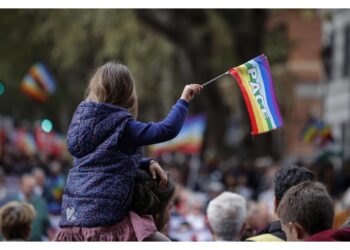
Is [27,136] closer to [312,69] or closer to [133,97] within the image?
[133,97]

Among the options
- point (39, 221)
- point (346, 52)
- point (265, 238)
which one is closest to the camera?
point (265, 238)

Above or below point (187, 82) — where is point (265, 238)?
below

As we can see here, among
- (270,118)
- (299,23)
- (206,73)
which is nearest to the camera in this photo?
(270,118)

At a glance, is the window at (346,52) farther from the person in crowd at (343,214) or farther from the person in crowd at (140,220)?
the person in crowd at (140,220)

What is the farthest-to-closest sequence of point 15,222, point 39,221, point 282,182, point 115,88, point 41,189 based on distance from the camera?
1. point 41,189
2. point 39,221
3. point 15,222
4. point 282,182
5. point 115,88

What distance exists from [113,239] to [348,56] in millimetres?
35113

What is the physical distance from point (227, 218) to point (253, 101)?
106 cm

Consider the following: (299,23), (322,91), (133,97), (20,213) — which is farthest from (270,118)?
(299,23)

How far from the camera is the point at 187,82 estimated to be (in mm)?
26094

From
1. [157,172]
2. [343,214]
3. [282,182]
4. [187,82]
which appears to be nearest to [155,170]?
[157,172]

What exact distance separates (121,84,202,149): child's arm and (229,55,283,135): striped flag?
22.4 inches

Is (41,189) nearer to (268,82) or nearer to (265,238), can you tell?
(265,238)

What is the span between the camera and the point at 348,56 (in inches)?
1511

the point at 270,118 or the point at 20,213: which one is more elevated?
the point at 270,118
